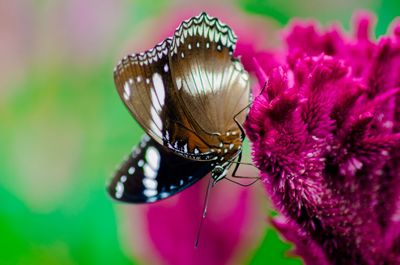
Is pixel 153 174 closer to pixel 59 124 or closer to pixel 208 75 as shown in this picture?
pixel 208 75

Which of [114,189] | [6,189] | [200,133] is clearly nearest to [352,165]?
[200,133]

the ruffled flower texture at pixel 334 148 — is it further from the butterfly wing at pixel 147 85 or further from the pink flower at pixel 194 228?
the pink flower at pixel 194 228

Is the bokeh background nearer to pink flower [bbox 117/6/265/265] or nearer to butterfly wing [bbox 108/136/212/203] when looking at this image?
pink flower [bbox 117/6/265/265]

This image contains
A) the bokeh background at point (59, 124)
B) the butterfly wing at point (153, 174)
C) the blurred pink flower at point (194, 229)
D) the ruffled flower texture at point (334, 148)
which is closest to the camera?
the ruffled flower texture at point (334, 148)

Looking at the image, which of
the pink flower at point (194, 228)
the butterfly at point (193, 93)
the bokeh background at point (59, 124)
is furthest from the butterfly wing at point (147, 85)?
the bokeh background at point (59, 124)

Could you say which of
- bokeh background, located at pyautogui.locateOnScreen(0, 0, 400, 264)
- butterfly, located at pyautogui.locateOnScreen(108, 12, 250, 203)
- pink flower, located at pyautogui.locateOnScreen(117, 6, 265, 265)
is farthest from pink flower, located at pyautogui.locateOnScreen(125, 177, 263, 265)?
bokeh background, located at pyautogui.locateOnScreen(0, 0, 400, 264)

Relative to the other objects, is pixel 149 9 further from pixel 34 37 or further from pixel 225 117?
pixel 225 117

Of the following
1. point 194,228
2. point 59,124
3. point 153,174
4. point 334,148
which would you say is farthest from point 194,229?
point 59,124

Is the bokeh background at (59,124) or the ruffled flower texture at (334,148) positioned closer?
the ruffled flower texture at (334,148)
